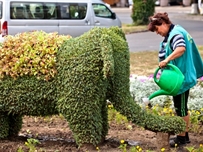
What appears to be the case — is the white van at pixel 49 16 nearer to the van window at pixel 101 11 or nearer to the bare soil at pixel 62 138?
the van window at pixel 101 11

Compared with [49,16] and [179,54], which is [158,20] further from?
[49,16]

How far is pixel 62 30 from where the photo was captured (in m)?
16.6

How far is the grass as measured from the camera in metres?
10.9

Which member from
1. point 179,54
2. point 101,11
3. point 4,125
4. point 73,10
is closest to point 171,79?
point 179,54

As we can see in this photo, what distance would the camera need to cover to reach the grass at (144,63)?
10930 millimetres

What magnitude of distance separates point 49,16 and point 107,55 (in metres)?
12.0

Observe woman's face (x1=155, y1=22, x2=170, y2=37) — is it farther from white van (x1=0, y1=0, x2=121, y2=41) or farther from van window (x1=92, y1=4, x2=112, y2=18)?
van window (x1=92, y1=4, x2=112, y2=18)

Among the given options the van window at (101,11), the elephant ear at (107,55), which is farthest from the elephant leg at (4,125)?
the van window at (101,11)

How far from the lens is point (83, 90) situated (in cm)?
482

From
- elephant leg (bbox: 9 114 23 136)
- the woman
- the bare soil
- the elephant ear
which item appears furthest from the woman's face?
elephant leg (bbox: 9 114 23 136)

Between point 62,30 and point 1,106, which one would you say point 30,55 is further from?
point 62,30

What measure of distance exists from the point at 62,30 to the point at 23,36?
11400 mm

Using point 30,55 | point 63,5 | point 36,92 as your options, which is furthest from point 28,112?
point 63,5

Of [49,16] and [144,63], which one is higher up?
[49,16]
